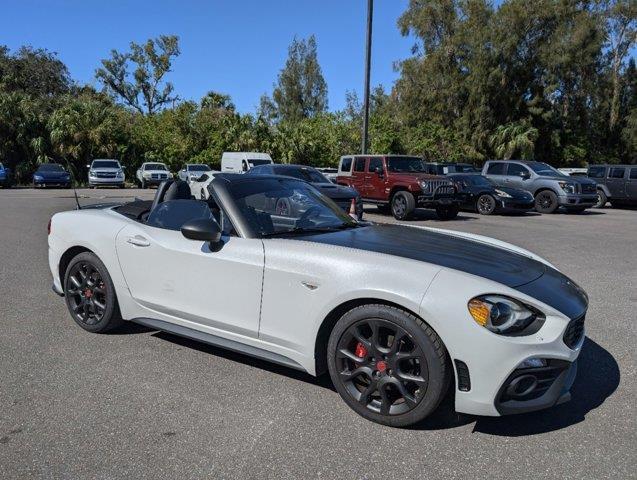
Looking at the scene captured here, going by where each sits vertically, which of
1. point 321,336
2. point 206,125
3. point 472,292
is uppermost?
point 206,125

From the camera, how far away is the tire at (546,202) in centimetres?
1823

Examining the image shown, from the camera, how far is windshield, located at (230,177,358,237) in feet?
12.9

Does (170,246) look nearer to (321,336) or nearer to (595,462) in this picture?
(321,336)

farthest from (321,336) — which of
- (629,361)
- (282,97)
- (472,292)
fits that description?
(282,97)

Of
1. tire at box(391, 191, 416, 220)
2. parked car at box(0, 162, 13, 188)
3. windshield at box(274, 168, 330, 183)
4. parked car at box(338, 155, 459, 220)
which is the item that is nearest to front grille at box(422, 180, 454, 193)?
parked car at box(338, 155, 459, 220)

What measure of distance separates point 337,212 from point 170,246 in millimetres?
1367

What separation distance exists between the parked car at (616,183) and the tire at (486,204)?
240 inches

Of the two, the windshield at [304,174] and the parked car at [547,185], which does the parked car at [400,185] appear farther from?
the parked car at [547,185]

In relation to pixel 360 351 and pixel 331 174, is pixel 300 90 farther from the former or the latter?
pixel 360 351

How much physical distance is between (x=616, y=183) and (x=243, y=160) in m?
16.9

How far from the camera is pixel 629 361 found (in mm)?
4230

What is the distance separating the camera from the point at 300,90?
69.8m

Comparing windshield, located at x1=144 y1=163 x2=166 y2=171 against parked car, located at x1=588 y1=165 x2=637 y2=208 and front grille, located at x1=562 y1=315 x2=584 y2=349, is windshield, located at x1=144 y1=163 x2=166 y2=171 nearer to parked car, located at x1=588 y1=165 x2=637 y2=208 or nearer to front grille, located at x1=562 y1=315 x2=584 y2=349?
parked car, located at x1=588 y1=165 x2=637 y2=208

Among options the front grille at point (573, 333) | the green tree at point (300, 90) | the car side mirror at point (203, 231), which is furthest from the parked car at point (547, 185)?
the green tree at point (300, 90)
